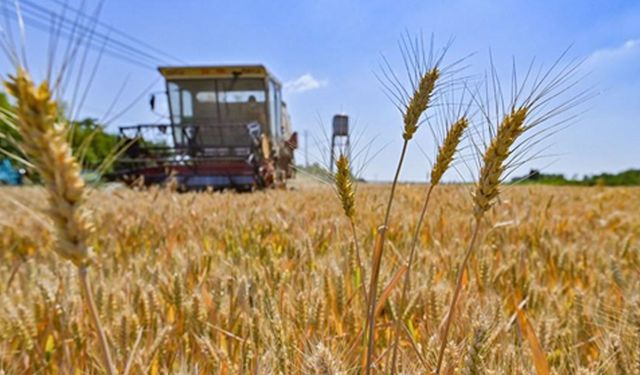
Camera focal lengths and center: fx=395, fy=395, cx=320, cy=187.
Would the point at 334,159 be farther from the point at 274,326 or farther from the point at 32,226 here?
the point at 32,226

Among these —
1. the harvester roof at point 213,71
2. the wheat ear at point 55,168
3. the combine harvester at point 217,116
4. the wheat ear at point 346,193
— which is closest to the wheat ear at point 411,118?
the wheat ear at point 346,193

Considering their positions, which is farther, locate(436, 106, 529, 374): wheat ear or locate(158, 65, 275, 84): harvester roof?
locate(158, 65, 275, 84): harvester roof

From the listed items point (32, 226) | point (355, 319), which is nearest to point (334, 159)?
point (355, 319)

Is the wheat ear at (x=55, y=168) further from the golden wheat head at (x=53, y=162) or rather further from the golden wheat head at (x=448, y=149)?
the golden wheat head at (x=448, y=149)

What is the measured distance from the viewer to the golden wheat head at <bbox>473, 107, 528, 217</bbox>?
380 mm

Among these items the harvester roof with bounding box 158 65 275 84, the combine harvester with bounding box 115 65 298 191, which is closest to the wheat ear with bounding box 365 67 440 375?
the combine harvester with bounding box 115 65 298 191

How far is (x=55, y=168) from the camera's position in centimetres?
24

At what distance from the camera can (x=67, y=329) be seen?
721mm

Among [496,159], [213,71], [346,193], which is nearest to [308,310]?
[346,193]

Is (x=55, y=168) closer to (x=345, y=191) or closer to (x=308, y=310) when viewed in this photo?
Result: (x=345, y=191)

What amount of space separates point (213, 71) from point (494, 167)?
29.4ft

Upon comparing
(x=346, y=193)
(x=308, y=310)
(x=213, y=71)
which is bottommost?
(x=308, y=310)

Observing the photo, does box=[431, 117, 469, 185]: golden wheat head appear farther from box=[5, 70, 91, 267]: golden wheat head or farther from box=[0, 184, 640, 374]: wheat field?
box=[5, 70, 91, 267]: golden wheat head

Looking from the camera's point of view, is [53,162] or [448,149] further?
[448,149]
